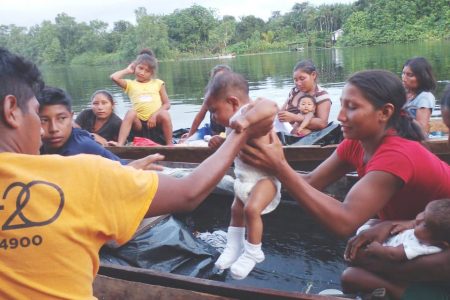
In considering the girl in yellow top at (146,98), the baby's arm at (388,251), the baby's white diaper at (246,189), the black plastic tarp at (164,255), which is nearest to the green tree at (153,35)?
the girl in yellow top at (146,98)

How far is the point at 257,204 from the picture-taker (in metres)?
2.39

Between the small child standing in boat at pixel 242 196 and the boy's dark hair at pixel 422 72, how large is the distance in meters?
3.11

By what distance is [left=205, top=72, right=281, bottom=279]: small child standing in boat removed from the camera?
240cm

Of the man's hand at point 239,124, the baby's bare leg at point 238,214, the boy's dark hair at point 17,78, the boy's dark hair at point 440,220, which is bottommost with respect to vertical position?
the baby's bare leg at point 238,214

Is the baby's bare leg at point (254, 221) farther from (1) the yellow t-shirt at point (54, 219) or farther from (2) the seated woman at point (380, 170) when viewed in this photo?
(1) the yellow t-shirt at point (54, 219)

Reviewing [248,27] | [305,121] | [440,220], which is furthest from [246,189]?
[248,27]

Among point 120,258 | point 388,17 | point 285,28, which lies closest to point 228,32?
point 285,28

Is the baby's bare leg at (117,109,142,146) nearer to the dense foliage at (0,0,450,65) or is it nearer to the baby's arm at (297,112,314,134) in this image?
the baby's arm at (297,112,314,134)

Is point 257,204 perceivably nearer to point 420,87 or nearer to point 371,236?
point 371,236

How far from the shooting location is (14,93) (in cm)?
132

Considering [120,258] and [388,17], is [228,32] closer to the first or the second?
[388,17]

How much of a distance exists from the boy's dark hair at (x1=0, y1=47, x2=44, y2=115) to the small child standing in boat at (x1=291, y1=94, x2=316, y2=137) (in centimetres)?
430

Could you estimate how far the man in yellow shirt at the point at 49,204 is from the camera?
120 centimetres

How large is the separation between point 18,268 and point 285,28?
6633 cm
